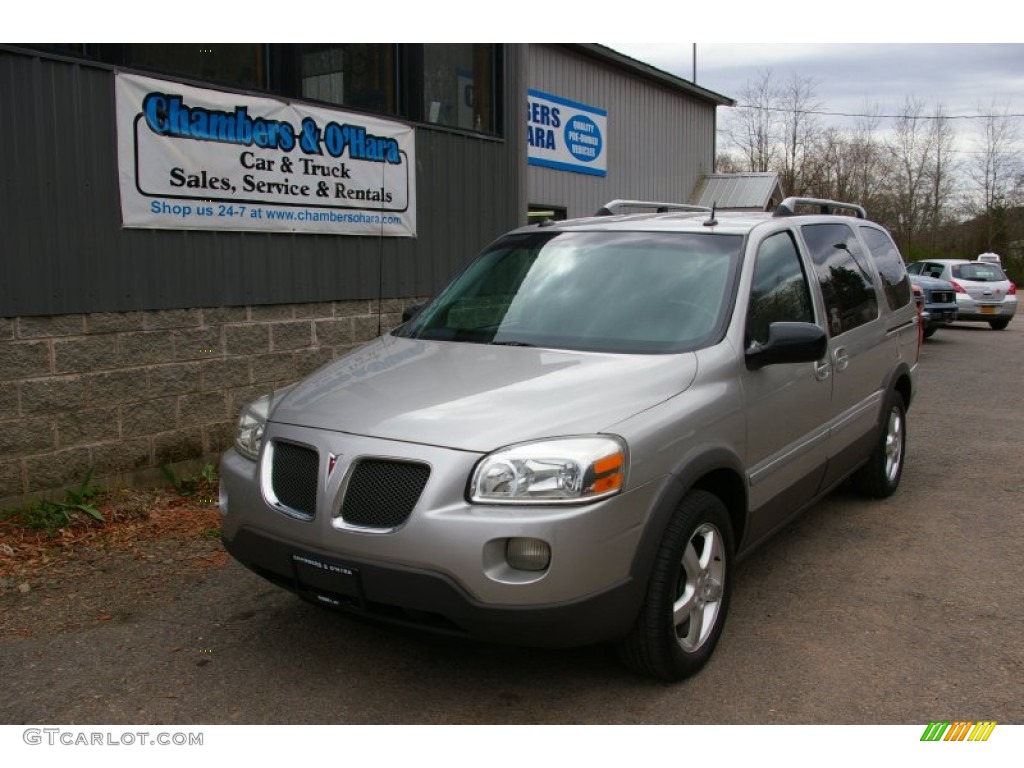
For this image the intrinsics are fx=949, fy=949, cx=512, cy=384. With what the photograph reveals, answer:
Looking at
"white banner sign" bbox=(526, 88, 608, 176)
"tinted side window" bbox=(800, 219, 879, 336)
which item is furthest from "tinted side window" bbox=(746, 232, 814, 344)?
"white banner sign" bbox=(526, 88, 608, 176)

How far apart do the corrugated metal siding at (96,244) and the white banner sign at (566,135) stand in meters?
5.33

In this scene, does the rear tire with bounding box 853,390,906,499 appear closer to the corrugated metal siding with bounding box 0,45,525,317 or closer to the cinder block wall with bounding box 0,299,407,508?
the corrugated metal siding with bounding box 0,45,525,317

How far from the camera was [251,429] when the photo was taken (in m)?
3.98

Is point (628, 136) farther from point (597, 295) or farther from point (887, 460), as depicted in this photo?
point (597, 295)

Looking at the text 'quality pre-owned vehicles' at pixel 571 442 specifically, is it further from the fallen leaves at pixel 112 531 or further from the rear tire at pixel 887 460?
the fallen leaves at pixel 112 531

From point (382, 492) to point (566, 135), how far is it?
453 inches

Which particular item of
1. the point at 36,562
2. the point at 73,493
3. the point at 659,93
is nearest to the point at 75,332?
the point at 73,493

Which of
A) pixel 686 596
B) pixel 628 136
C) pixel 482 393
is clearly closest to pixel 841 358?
pixel 686 596

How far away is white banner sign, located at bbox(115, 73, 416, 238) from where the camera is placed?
6.18 metres

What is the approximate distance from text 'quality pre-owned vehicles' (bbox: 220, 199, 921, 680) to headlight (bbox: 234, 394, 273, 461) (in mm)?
12

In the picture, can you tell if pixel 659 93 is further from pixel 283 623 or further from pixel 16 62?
pixel 283 623

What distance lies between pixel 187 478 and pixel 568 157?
29.9 feet

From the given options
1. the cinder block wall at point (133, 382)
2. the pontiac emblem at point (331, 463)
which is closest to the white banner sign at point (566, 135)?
the cinder block wall at point (133, 382)

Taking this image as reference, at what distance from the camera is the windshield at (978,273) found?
2092 cm
